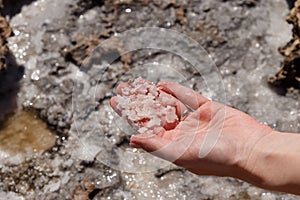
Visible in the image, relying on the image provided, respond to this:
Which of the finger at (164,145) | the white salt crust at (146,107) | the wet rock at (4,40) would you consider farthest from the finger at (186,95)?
the wet rock at (4,40)

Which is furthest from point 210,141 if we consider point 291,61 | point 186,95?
point 291,61

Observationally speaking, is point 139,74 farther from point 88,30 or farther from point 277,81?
point 277,81

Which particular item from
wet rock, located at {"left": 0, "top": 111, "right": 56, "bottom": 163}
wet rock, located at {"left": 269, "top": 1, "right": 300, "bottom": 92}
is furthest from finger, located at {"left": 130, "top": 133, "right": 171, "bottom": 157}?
wet rock, located at {"left": 269, "top": 1, "right": 300, "bottom": 92}

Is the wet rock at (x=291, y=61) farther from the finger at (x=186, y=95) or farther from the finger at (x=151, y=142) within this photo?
the finger at (x=151, y=142)

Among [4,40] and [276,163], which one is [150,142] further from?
[4,40]

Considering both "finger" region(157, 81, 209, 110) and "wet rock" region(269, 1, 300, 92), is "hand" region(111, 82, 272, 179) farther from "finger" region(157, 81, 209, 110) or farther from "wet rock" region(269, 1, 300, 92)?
"wet rock" region(269, 1, 300, 92)

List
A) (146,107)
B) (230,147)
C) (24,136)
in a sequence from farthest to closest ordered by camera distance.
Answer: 1. (24,136)
2. (146,107)
3. (230,147)

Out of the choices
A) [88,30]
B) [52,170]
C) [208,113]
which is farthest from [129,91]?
[88,30]
